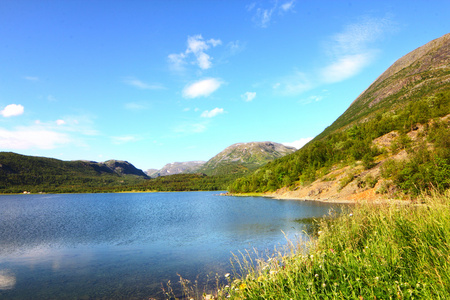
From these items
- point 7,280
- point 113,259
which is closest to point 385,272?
point 113,259

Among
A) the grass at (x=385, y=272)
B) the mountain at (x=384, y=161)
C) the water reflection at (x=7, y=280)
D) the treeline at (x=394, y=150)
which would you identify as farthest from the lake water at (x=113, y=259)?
the treeline at (x=394, y=150)

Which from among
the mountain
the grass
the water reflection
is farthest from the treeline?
the water reflection

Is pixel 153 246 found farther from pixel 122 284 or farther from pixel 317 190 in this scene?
pixel 317 190

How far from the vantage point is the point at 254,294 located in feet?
26.2

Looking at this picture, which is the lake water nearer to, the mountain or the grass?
the grass

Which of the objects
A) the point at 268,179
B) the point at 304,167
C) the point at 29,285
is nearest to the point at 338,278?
the point at 29,285

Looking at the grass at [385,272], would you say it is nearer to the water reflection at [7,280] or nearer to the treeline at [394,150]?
the treeline at [394,150]

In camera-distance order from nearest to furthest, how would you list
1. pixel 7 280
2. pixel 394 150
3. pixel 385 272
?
pixel 385 272 → pixel 7 280 → pixel 394 150

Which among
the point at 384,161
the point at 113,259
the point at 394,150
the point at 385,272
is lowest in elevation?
the point at 113,259

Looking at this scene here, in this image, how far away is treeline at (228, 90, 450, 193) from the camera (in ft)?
178

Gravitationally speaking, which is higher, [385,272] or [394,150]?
[394,150]

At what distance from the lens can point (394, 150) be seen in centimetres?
8781

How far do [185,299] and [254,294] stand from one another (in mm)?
10319

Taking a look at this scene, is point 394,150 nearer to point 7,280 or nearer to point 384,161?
point 384,161
